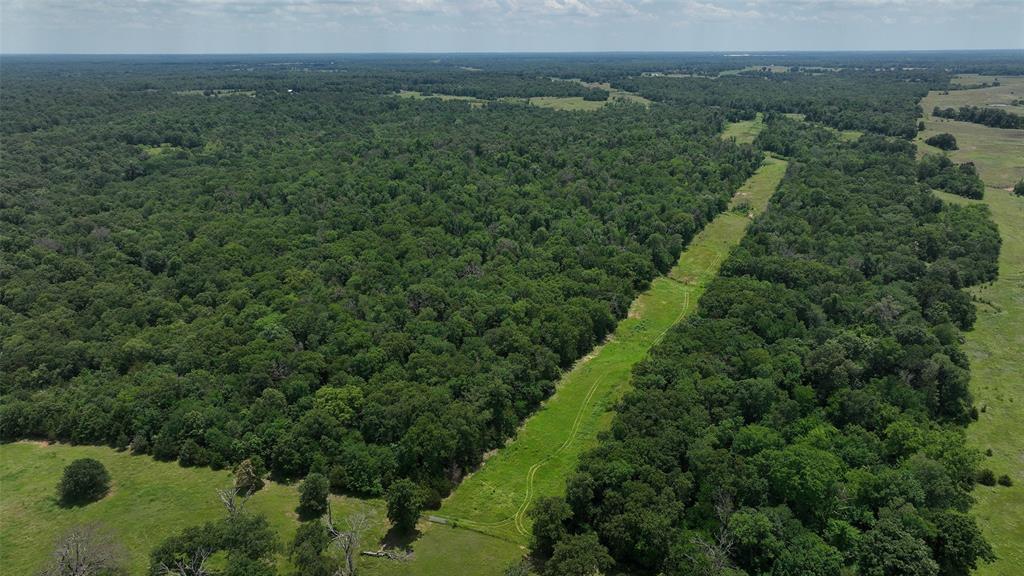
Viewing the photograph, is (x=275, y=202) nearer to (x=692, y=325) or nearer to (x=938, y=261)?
(x=692, y=325)

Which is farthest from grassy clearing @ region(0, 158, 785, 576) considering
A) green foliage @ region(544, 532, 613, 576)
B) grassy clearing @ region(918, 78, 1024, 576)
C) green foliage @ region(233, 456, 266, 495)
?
grassy clearing @ region(918, 78, 1024, 576)

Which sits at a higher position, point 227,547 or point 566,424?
point 227,547

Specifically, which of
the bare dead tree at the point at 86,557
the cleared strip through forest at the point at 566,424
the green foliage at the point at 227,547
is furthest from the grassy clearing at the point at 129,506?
the cleared strip through forest at the point at 566,424

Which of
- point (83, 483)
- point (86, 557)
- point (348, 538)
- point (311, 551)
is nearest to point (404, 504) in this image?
point (348, 538)

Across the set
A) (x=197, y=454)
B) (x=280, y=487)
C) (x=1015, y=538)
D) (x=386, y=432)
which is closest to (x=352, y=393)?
(x=386, y=432)

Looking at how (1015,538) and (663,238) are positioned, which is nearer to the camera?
Result: (1015,538)

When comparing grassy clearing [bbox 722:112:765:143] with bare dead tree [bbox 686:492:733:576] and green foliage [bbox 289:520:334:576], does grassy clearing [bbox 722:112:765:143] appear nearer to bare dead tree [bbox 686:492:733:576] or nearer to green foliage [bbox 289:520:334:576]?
bare dead tree [bbox 686:492:733:576]

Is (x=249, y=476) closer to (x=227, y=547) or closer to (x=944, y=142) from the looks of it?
(x=227, y=547)
